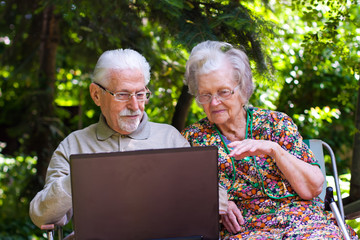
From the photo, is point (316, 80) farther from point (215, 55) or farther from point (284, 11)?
point (215, 55)

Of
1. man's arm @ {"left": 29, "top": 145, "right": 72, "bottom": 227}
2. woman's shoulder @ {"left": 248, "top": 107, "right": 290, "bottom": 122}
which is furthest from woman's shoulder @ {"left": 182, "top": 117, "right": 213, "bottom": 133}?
man's arm @ {"left": 29, "top": 145, "right": 72, "bottom": 227}

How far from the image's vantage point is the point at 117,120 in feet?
8.72

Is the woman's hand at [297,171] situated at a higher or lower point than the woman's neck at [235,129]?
lower

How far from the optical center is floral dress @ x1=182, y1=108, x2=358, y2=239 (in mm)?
2619

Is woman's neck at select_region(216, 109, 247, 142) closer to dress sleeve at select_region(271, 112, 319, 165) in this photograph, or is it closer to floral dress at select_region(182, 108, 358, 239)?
floral dress at select_region(182, 108, 358, 239)

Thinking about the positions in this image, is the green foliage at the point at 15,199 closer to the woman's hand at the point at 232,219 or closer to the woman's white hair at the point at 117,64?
the woman's white hair at the point at 117,64

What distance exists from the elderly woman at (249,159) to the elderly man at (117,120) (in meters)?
0.27

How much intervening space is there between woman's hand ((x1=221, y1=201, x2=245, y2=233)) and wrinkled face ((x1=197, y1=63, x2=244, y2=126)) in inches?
19.1

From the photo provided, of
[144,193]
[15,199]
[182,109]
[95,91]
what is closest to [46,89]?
[15,199]

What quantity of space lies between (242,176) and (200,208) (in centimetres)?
83

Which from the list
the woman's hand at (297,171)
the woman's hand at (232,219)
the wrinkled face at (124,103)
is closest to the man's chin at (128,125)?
the wrinkled face at (124,103)

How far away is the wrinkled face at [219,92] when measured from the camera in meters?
2.78

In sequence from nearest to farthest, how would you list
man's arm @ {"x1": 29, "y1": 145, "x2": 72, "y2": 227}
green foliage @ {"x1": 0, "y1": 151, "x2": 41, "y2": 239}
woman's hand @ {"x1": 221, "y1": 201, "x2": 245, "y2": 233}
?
man's arm @ {"x1": 29, "y1": 145, "x2": 72, "y2": 227}, woman's hand @ {"x1": 221, "y1": 201, "x2": 245, "y2": 233}, green foliage @ {"x1": 0, "y1": 151, "x2": 41, "y2": 239}

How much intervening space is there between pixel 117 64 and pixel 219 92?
582mm
